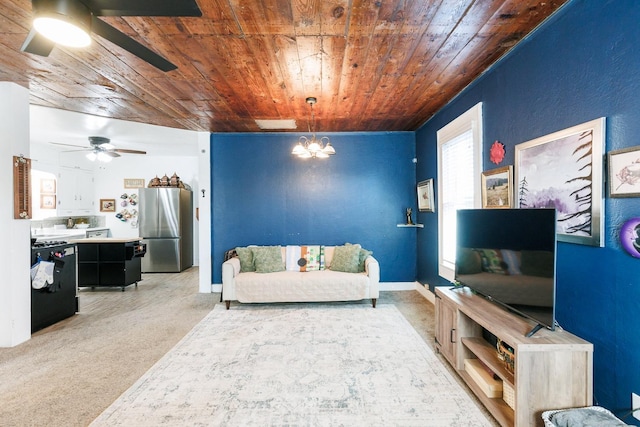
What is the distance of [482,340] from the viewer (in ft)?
7.55

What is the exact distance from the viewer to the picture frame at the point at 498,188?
8.02 feet

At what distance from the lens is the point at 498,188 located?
259 centimetres

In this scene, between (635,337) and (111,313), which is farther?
(111,313)

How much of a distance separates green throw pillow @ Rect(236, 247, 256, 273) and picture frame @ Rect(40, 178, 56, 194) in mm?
4678

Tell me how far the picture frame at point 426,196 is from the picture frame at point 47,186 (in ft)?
23.4

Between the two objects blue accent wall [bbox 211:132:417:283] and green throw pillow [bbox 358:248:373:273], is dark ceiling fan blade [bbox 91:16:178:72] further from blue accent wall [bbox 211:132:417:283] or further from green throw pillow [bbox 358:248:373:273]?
green throw pillow [bbox 358:248:373:273]

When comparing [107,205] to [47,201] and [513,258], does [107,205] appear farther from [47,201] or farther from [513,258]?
[513,258]

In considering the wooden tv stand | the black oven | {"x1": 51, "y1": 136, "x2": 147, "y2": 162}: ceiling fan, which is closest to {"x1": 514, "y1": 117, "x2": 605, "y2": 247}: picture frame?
the wooden tv stand

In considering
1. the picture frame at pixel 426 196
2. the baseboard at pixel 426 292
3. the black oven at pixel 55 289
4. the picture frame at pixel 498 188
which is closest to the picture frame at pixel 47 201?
the black oven at pixel 55 289

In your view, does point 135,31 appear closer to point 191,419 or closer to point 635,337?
point 191,419

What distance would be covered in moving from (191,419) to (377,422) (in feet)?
3.85

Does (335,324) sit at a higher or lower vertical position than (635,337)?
lower

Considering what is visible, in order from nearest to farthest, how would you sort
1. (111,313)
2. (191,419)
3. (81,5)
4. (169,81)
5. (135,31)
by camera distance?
(81,5)
(191,419)
(135,31)
(169,81)
(111,313)

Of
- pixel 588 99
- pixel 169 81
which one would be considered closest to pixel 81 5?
pixel 169 81
